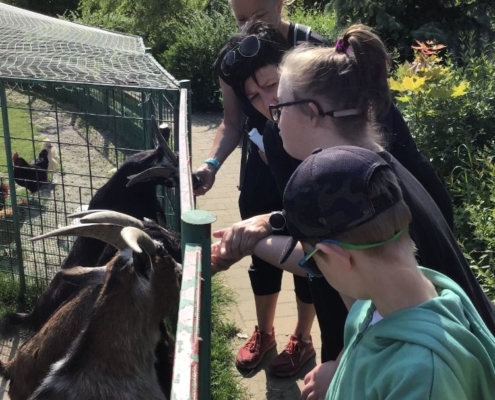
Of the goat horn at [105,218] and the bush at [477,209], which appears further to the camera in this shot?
the bush at [477,209]

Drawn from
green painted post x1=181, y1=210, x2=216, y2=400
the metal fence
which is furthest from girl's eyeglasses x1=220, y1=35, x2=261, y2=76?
green painted post x1=181, y1=210, x2=216, y2=400

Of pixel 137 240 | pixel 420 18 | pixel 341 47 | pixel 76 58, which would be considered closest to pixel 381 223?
pixel 341 47

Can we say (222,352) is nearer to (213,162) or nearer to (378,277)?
(213,162)

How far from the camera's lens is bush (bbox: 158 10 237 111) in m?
12.1

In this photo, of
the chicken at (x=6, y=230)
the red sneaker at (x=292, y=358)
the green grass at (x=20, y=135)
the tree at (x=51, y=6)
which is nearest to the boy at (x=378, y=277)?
the red sneaker at (x=292, y=358)

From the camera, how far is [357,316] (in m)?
1.68

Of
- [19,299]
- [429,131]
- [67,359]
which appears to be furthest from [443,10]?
[67,359]

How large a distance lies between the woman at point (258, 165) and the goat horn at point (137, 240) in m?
0.54

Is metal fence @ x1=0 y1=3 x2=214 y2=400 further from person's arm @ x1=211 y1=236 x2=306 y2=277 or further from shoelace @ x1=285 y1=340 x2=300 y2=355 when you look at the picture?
shoelace @ x1=285 y1=340 x2=300 y2=355

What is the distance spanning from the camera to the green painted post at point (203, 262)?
1.83 m

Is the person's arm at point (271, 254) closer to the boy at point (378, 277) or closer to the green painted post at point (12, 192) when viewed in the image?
the boy at point (378, 277)

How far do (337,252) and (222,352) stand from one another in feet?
9.92

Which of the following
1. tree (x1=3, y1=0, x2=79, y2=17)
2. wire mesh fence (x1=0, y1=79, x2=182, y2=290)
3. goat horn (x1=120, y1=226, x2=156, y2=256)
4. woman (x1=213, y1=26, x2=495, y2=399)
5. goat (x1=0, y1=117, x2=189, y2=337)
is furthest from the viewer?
tree (x1=3, y1=0, x2=79, y2=17)

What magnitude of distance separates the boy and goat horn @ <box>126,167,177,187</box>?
246cm
